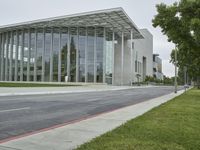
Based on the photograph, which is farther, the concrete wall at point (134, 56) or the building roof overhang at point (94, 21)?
the concrete wall at point (134, 56)

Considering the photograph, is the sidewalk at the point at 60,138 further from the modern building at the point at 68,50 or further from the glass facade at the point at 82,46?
the glass facade at the point at 82,46

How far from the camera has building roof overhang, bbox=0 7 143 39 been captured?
199ft

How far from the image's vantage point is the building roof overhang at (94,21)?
60.7 m

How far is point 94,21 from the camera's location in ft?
222

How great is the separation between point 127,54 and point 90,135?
3210 inches

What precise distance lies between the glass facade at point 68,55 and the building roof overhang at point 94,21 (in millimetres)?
2523

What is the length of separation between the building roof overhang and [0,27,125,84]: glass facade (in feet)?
8.28

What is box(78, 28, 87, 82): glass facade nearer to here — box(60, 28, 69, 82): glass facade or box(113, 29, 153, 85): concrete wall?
box(60, 28, 69, 82): glass facade

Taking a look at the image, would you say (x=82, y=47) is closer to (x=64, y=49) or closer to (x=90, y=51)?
(x=90, y=51)

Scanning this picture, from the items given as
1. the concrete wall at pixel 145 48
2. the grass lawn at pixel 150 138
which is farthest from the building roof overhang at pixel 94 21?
the grass lawn at pixel 150 138

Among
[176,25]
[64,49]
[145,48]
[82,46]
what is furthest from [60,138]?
[145,48]

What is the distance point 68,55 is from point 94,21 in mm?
11892

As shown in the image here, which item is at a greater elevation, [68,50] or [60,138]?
[68,50]

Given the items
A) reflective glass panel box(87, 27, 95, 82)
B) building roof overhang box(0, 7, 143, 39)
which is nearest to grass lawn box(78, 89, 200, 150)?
building roof overhang box(0, 7, 143, 39)
